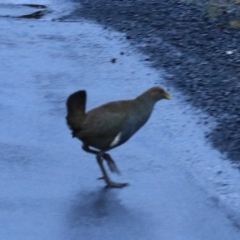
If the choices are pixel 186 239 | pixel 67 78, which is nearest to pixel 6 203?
pixel 186 239

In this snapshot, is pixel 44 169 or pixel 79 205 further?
pixel 44 169

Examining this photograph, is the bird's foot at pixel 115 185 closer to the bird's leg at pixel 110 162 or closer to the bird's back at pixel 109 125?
the bird's leg at pixel 110 162

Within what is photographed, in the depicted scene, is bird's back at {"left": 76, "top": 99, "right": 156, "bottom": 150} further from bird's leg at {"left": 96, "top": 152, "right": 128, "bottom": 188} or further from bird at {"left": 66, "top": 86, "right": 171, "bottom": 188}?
bird's leg at {"left": 96, "top": 152, "right": 128, "bottom": 188}

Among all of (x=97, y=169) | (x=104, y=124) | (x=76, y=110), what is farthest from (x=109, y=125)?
(x=97, y=169)

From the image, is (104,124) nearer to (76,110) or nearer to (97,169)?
(76,110)

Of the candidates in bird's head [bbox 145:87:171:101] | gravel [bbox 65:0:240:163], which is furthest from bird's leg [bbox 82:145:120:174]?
gravel [bbox 65:0:240:163]

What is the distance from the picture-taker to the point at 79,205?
5781 millimetres

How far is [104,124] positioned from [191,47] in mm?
3924

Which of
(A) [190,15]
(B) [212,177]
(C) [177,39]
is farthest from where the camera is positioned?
(A) [190,15]

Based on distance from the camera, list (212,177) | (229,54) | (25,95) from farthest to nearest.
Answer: (229,54), (25,95), (212,177)

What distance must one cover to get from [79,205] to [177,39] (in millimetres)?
4635

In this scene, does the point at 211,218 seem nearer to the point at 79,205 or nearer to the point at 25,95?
the point at 79,205

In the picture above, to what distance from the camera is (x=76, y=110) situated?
593cm

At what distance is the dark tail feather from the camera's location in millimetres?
5863
